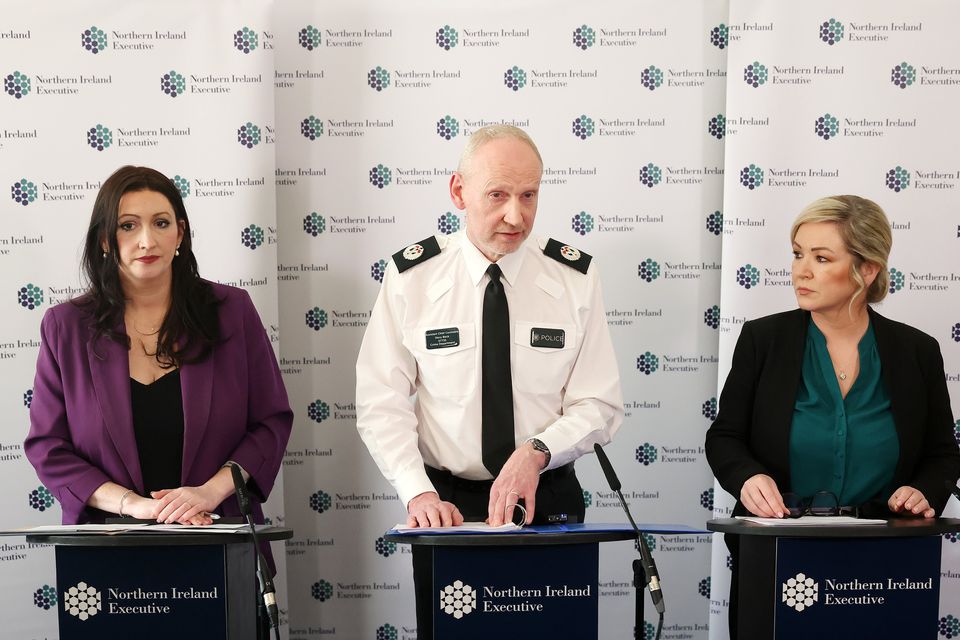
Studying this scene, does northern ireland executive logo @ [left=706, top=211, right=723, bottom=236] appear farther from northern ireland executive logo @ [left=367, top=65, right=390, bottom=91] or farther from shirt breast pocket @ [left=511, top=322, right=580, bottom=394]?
northern ireland executive logo @ [left=367, top=65, right=390, bottom=91]

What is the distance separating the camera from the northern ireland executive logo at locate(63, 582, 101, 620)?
80.9 inches

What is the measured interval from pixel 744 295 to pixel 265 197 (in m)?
1.81

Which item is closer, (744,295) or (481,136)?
(481,136)

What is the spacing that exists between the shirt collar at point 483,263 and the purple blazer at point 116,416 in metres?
0.70

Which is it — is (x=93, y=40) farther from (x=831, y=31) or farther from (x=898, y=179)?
(x=898, y=179)

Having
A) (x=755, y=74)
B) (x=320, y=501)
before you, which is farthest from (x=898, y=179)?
(x=320, y=501)

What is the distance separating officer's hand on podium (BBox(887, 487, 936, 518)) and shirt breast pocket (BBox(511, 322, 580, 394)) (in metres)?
0.95

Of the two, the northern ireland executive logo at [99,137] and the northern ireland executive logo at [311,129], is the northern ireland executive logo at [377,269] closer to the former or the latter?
the northern ireland executive logo at [311,129]

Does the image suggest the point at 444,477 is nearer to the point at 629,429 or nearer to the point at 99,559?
the point at 99,559

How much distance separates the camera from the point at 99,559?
2064 mm

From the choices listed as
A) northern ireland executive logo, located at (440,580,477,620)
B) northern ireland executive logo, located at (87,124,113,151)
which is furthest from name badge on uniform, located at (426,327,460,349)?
northern ireland executive logo, located at (87,124,113,151)

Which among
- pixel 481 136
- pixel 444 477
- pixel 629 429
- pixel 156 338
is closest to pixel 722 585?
pixel 629 429

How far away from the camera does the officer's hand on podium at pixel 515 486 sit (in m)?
2.33

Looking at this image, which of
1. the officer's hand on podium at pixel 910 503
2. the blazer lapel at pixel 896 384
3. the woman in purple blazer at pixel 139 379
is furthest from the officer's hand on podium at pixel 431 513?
the blazer lapel at pixel 896 384
